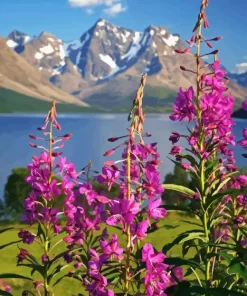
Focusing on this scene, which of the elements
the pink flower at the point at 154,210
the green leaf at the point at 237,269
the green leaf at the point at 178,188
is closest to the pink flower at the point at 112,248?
the pink flower at the point at 154,210

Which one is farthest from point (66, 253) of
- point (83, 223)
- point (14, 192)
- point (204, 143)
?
point (14, 192)

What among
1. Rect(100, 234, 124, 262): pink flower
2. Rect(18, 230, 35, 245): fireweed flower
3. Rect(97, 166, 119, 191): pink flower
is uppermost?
Rect(97, 166, 119, 191): pink flower

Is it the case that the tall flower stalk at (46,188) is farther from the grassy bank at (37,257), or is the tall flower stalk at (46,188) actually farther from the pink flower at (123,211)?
the pink flower at (123,211)

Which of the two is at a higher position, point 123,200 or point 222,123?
point 222,123

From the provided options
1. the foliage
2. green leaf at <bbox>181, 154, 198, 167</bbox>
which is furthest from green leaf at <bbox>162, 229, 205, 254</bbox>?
the foliage

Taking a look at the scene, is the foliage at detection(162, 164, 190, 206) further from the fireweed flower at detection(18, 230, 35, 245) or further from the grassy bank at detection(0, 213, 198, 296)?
the fireweed flower at detection(18, 230, 35, 245)

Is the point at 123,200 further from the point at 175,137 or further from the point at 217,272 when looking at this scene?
the point at 217,272

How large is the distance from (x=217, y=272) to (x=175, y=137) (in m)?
1.73

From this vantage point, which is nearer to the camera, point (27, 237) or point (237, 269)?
point (237, 269)

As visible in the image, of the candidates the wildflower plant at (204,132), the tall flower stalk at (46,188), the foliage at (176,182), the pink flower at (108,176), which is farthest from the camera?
the foliage at (176,182)

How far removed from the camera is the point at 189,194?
5707 millimetres

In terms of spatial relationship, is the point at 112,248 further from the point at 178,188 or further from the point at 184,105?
the point at 184,105

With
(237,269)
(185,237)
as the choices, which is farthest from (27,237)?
(237,269)

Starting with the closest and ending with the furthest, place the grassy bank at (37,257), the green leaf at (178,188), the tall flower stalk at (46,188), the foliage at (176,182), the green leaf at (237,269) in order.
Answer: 1. the green leaf at (237,269)
2. the green leaf at (178,188)
3. the tall flower stalk at (46,188)
4. the grassy bank at (37,257)
5. the foliage at (176,182)
